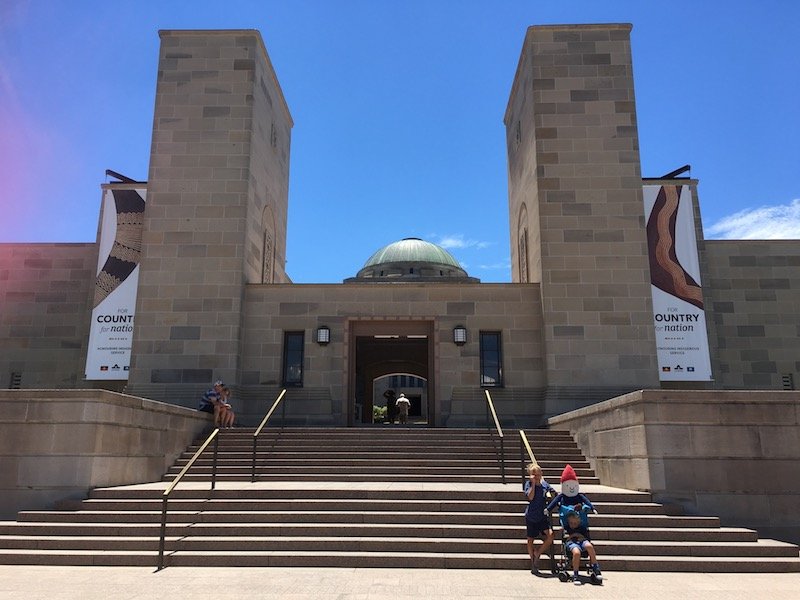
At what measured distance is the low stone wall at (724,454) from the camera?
31.0 ft

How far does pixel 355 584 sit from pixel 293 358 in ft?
33.9

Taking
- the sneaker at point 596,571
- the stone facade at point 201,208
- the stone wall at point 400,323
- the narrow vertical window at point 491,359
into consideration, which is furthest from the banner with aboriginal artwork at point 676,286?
the stone facade at point 201,208

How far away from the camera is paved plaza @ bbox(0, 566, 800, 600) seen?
6.43 metres

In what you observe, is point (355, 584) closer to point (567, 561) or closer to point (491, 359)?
point (567, 561)

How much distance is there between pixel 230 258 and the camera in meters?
17.1

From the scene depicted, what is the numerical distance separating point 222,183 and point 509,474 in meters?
11.1

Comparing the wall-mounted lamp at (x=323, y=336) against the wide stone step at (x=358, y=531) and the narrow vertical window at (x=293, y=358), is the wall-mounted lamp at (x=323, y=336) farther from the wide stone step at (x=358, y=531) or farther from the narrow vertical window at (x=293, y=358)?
the wide stone step at (x=358, y=531)

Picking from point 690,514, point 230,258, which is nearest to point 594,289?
point 690,514

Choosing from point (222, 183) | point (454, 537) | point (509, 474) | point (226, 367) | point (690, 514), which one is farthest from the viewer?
point (222, 183)

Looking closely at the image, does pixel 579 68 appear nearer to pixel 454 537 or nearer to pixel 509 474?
pixel 509 474

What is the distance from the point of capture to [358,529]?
337 inches

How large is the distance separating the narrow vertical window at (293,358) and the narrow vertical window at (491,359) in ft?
15.5

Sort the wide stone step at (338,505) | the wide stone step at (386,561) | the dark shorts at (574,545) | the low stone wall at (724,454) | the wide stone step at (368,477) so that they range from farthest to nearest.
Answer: the wide stone step at (368,477) → the low stone wall at (724,454) → the wide stone step at (338,505) → the wide stone step at (386,561) → the dark shorts at (574,545)

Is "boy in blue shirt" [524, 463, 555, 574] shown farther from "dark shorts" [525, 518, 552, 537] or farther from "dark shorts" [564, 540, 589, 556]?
"dark shorts" [564, 540, 589, 556]
